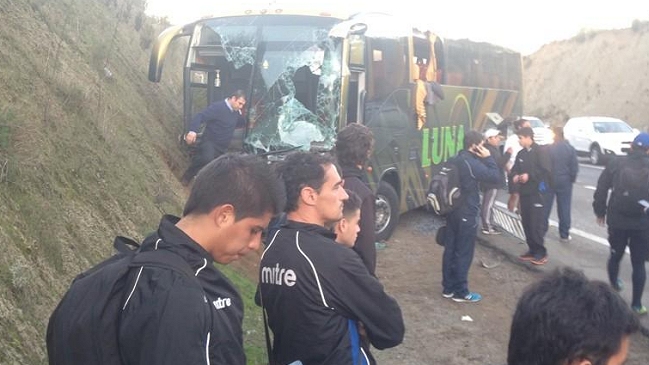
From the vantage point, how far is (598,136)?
26.0 metres

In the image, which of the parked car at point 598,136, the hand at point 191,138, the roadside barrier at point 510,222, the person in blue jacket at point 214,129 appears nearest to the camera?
the roadside barrier at point 510,222

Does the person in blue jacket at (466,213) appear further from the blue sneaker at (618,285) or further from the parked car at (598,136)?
the parked car at (598,136)

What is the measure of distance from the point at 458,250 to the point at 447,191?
27.2 inches

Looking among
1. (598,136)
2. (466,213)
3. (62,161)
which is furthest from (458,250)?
(598,136)

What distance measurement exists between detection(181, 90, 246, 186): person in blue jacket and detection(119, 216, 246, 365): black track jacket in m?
8.38

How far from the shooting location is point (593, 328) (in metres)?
1.89

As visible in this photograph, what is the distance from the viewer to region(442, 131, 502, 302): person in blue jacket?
25.0 ft

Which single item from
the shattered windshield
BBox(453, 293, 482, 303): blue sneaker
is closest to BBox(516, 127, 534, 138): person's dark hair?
the shattered windshield

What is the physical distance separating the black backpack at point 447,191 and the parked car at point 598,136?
62.7ft

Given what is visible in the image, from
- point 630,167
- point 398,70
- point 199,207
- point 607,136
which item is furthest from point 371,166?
point 607,136

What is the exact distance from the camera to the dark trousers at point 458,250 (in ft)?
25.3

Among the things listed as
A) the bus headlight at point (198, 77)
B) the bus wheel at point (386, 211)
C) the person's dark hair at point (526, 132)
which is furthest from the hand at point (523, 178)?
the bus headlight at point (198, 77)

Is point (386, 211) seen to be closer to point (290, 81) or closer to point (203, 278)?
point (290, 81)

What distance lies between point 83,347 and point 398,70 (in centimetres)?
951
